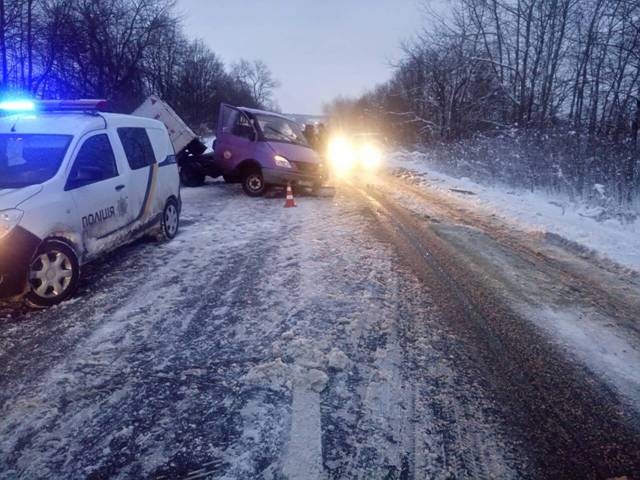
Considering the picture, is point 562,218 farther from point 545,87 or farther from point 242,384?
point 545,87

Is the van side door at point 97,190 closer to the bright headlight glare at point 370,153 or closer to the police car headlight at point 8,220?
the police car headlight at point 8,220

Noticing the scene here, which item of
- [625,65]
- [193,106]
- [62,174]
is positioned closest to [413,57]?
[625,65]

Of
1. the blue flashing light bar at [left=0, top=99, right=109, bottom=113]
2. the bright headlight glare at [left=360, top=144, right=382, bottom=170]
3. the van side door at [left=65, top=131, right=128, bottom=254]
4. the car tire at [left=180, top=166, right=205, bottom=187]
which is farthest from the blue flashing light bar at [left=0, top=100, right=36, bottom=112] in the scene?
the bright headlight glare at [left=360, top=144, right=382, bottom=170]

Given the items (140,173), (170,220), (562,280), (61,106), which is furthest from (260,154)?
(562,280)

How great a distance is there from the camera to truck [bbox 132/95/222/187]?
1248cm

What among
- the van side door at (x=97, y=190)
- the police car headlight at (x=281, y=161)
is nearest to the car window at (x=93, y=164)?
the van side door at (x=97, y=190)

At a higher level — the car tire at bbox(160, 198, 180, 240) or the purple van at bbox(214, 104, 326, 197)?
the purple van at bbox(214, 104, 326, 197)

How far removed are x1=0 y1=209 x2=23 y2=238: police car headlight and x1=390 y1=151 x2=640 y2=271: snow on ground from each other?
285 inches

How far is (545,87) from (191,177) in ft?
53.3

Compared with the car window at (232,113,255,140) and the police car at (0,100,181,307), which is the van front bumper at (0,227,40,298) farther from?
the car window at (232,113,255,140)

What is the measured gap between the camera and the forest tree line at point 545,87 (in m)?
12.1

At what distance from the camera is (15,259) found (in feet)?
12.7

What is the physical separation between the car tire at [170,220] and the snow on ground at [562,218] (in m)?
6.53

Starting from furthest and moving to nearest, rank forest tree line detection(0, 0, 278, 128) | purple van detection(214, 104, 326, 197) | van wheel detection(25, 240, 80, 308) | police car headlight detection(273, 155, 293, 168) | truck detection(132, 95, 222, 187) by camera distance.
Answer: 1. forest tree line detection(0, 0, 278, 128)
2. truck detection(132, 95, 222, 187)
3. purple van detection(214, 104, 326, 197)
4. police car headlight detection(273, 155, 293, 168)
5. van wheel detection(25, 240, 80, 308)
